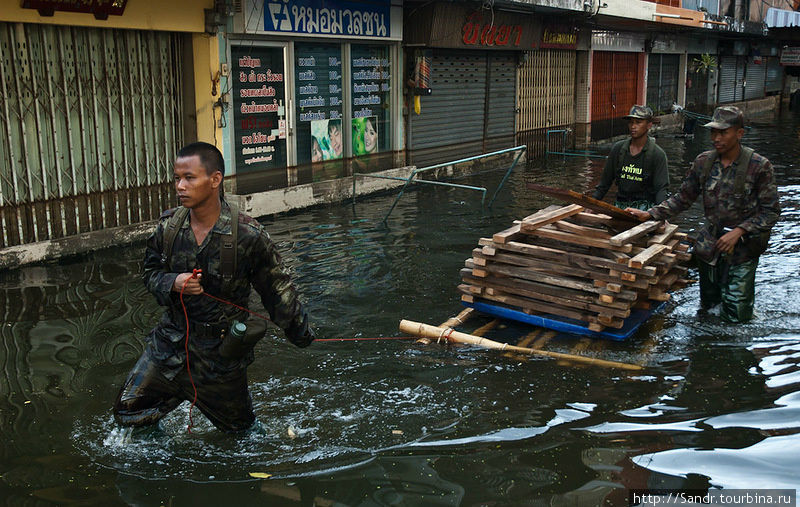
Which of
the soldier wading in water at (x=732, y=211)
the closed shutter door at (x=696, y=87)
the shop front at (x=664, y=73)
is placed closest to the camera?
the soldier wading in water at (x=732, y=211)

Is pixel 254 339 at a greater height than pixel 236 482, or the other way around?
pixel 254 339

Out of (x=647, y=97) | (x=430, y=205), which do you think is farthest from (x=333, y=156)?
(x=647, y=97)

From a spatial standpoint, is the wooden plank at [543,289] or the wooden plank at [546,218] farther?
the wooden plank at [546,218]

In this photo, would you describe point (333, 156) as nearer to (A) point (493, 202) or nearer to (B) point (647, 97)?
(A) point (493, 202)

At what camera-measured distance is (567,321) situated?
20.6 ft

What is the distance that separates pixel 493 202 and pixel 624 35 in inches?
554

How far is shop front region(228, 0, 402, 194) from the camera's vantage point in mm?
11508

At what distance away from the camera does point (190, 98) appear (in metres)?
10.8

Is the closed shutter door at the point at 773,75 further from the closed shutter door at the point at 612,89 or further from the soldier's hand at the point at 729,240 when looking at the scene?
the soldier's hand at the point at 729,240

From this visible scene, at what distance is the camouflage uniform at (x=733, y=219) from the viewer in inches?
246

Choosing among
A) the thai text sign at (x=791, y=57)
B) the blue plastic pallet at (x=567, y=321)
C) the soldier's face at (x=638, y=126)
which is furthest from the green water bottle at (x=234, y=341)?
the thai text sign at (x=791, y=57)

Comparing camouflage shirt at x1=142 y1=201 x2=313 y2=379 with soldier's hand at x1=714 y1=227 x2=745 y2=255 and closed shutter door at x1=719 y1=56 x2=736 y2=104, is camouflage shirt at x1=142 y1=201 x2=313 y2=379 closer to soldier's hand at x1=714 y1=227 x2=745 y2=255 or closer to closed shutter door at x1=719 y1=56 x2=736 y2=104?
soldier's hand at x1=714 y1=227 x2=745 y2=255

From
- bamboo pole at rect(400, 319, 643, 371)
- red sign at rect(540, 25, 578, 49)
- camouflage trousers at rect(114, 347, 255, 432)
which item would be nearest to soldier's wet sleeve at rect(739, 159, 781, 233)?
bamboo pole at rect(400, 319, 643, 371)

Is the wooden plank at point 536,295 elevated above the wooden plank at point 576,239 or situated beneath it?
situated beneath
